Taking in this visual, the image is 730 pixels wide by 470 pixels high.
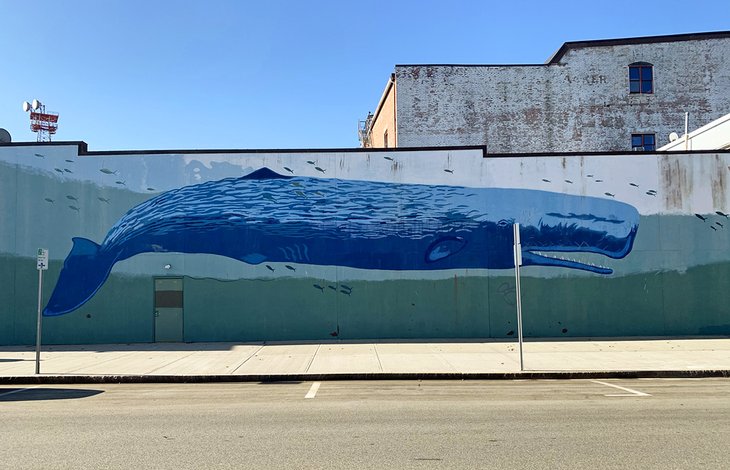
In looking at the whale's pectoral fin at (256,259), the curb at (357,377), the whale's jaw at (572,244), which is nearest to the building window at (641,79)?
the whale's jaw at (572,244)

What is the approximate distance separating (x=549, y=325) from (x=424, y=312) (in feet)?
13.0

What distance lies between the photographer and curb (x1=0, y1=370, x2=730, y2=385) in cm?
1242

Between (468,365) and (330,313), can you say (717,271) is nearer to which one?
(468,365)

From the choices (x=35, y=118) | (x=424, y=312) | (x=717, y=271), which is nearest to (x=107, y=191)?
(x=424, y=312)

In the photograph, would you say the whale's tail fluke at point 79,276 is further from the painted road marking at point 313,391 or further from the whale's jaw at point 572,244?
the whale's jaw at point 572,244

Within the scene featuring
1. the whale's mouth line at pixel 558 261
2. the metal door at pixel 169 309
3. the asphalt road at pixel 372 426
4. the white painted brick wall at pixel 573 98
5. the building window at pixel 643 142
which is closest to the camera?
the asphalt road at pixel 372 426

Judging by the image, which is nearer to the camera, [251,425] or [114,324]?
[251,425]

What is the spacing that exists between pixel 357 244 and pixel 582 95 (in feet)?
57.6

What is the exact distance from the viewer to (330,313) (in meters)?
18.9

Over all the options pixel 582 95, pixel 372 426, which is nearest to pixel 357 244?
pixel 372 426

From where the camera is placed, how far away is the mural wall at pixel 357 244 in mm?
18922

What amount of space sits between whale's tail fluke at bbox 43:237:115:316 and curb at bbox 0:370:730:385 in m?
6.75

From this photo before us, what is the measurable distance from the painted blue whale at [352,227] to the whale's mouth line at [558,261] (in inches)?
1.2

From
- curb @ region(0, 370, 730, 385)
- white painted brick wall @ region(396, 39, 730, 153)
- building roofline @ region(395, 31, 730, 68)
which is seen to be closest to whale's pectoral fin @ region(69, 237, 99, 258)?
curb @ region(0, 370, 730, 385)
